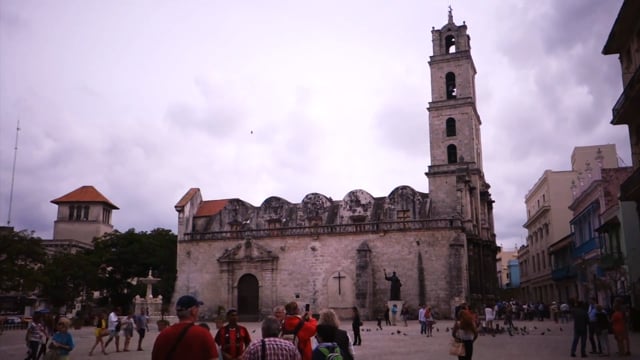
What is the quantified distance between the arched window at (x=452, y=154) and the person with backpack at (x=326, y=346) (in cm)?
3194

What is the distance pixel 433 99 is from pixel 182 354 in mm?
34672

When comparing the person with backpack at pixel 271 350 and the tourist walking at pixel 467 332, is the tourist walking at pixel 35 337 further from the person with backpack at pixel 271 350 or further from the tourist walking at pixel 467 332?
the person with backpack at pixel 271 350

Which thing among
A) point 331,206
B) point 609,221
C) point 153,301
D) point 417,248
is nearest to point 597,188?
point 609,221

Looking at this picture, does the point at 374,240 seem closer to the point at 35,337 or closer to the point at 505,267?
the point at 35,337

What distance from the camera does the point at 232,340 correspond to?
7.44 metres

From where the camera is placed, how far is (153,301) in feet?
113

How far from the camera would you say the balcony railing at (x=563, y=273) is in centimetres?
3780

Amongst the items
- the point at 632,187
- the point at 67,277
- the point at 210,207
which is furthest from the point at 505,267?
the point at 632,187

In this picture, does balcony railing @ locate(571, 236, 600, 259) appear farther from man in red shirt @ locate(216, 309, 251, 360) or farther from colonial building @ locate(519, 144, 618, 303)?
man in red shirt @ locate(216, 309, 251, 360)

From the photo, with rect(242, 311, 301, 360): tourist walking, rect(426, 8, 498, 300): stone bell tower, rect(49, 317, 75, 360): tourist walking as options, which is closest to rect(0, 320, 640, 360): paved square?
rect(49, 317, 75, 360): tourist walking

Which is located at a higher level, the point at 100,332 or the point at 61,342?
the point at 61,342

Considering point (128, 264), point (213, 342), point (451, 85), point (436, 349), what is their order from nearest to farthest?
point (213, 342), point (436, 349), point (451, 85), point (128, 264)

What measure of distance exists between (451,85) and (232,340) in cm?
3297

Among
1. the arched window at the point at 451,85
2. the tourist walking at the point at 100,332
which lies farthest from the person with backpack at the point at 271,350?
the arched window at the point at 451,85
